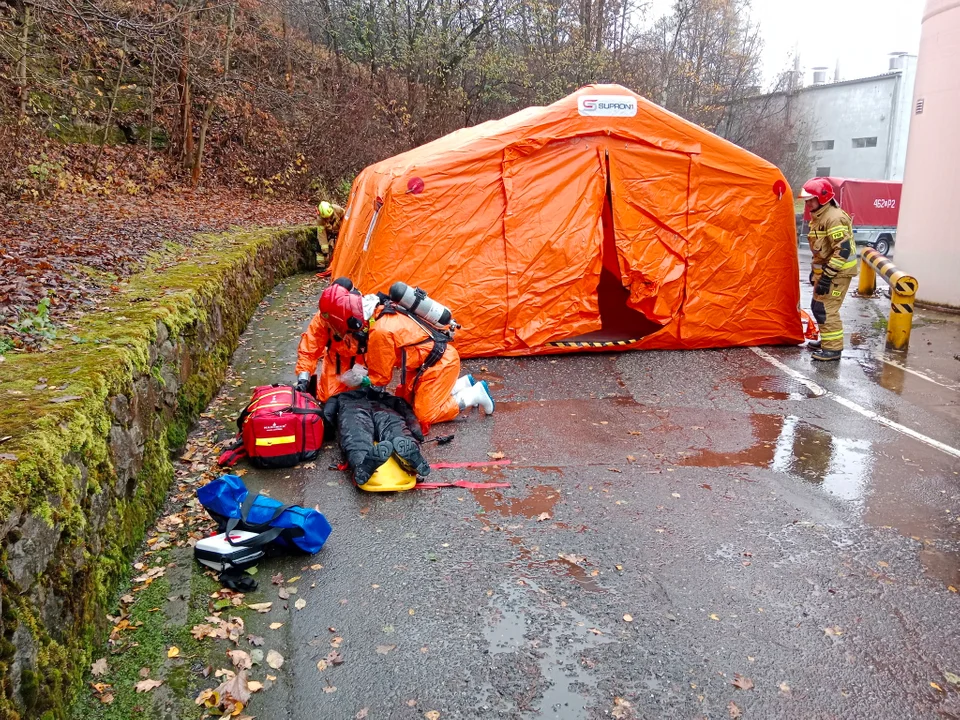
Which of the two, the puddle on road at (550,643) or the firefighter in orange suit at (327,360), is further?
the firefighter in orange suit at (327,360)

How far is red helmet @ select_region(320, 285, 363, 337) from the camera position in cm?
582

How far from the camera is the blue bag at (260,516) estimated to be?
14.0 ft

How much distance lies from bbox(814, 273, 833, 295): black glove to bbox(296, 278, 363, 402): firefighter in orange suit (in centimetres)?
574

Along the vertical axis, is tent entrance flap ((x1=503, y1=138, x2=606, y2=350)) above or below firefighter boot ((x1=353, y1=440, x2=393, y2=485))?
above

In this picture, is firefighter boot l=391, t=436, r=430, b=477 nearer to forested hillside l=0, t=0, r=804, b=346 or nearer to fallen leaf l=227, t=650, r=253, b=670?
fallen leaf l=227, t=650, r=253, b=670

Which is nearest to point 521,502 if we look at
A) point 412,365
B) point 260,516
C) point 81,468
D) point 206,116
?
point 412,365

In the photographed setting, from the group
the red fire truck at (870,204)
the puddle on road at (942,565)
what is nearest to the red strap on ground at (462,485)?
the puddle on road at (942,565)

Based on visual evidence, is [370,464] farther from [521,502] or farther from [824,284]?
[824,284]

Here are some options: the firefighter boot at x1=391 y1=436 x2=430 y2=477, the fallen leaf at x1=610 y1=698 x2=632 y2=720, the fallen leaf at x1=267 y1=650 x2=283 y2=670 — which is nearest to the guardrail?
the firefighter boot at x1=391 y1=436 x2=430 y2=477

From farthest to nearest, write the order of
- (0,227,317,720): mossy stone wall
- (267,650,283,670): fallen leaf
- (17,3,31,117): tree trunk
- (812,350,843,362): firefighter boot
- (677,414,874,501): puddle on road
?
(17,3,31,117): tree trunk, (812,350,843,362): firefighter boot, (677,414,874,501): puddle on road, (267,650,283,670): fallen leaf, (0,227,317,720): mossy stone wall

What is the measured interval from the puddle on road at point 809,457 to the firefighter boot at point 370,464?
2406mm

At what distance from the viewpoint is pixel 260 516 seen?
427 centimetres

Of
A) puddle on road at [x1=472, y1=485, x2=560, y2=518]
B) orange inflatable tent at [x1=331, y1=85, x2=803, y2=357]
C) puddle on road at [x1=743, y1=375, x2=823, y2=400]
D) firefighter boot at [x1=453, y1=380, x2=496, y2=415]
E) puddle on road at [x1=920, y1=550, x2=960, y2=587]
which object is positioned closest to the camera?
puddle on road at [x1=920, y1=550, x2=960, y2=587]

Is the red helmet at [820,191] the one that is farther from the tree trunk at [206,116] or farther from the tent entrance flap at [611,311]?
the tree trunk at [206,116]
